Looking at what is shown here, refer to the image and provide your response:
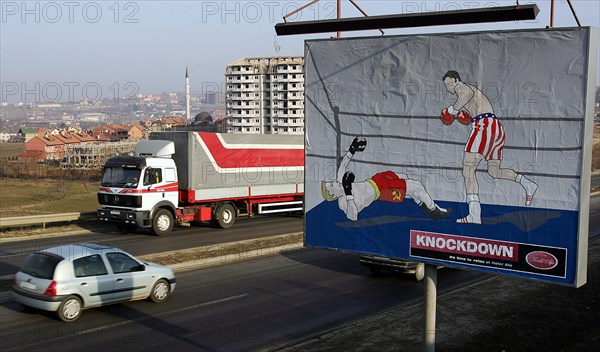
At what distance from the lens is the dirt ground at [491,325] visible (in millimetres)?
10711

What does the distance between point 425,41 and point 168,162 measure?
17876mm

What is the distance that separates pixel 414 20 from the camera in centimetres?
724

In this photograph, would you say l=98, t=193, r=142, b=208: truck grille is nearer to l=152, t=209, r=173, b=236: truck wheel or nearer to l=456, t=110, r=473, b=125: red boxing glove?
l=152, t=209, r=173, b=236: truck wheel

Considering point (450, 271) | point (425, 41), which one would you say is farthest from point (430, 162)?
point (450, 271)

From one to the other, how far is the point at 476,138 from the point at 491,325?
20.8 ft

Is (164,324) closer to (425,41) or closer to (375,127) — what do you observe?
(375,127)

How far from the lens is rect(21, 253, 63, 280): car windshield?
39.2 ft

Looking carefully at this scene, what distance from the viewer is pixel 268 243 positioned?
70.9 ft

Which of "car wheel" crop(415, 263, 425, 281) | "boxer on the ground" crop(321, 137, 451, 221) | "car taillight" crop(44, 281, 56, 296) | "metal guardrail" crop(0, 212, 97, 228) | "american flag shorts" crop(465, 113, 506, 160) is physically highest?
"american flag shorts" crop(465, 113, 506, 160)

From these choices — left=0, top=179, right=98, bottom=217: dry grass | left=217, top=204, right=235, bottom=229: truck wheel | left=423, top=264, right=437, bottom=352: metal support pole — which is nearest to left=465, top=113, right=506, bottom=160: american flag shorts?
left=423, top=264, right=437, bottom=352: metal support pole

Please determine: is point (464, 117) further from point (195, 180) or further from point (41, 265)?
point (195, 180)

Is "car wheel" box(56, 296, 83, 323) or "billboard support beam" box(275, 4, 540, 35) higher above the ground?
"billboard support beam" box(275, 4, 540, 35)

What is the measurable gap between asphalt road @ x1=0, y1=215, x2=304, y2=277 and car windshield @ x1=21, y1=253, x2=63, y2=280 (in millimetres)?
4654

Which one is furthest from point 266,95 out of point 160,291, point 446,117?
point 446,117
